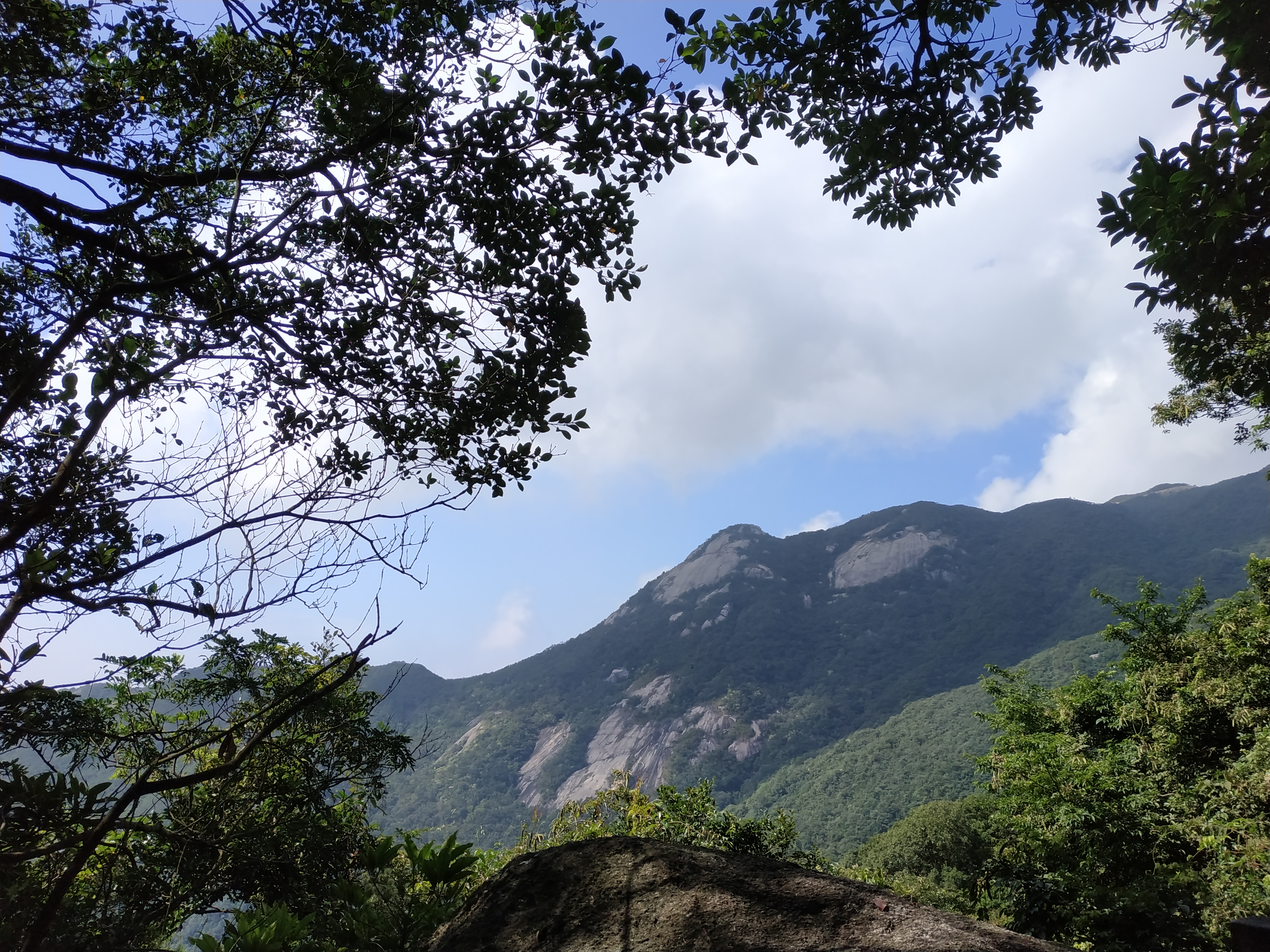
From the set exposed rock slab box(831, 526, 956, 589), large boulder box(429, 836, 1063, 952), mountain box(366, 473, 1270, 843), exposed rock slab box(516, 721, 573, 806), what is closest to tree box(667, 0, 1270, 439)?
large boulder box(429, 836, 1063, 952)

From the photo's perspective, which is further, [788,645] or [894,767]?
[788,645]

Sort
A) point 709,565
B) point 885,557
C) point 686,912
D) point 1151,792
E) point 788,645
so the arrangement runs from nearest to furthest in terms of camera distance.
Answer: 1. point 686,912
2. point 1151,792
3. point 788,645
4. point 885,557
5. point 709,565

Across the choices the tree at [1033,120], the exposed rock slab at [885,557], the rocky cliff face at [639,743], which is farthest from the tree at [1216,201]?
the exposed rock slab at [885,557]

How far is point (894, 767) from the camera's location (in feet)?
249

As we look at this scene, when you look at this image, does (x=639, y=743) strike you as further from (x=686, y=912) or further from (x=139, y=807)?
(x=686, y=912)

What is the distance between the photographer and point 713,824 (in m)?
9.64

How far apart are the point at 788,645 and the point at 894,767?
55.9 metres

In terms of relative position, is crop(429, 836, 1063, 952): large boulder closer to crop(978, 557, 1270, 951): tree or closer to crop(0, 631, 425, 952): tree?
crop(0, 631, 425, 952): tree

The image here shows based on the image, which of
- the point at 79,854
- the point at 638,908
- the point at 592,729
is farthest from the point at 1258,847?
the point at 592,729

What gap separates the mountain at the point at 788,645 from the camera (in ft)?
321

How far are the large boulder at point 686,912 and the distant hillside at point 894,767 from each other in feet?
191

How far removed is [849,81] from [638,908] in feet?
Result: 19.1

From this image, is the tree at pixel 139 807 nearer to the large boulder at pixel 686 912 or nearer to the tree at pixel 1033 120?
the large boulder at pixel 686 912

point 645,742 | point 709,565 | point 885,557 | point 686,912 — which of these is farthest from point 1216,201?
point 709,565
